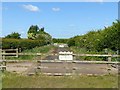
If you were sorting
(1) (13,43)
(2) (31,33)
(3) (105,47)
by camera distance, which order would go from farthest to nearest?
(2) (31,33) < (1) (13,43) < (3) (105,47)

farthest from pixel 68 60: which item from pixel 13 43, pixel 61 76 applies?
pixel 13 43

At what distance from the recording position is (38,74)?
14.6 m

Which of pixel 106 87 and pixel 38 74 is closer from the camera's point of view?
pixel 106 87

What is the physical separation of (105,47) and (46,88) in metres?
15.2

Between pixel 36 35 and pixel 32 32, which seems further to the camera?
pixel 32 32

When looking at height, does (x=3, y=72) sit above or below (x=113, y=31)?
below

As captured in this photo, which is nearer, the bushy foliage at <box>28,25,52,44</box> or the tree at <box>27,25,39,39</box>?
the bushy foliage at <box>28,25,52,44</box>

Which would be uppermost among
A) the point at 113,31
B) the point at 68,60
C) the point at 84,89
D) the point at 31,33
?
the point at 31,33

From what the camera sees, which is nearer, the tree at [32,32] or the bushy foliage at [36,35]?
the bushy foliage at [36,35]

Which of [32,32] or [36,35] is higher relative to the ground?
[32,32]

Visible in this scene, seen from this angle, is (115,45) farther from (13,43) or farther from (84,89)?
(13,43)

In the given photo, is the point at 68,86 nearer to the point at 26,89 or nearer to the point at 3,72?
the point at 26,89

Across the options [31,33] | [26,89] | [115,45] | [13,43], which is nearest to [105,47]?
[115,45]

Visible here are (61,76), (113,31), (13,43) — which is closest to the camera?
(61,76)
